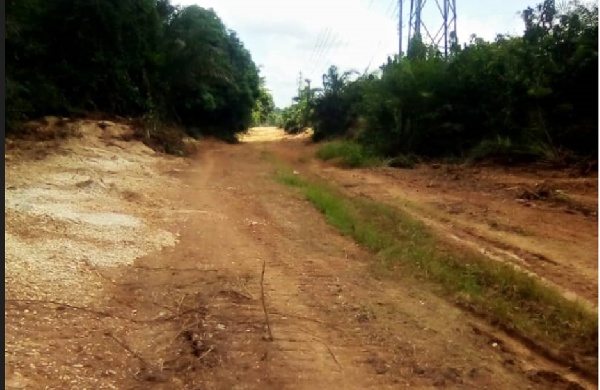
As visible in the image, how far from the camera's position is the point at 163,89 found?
87.0ft

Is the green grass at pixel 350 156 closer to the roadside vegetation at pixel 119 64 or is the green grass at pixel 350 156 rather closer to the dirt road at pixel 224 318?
the roadside vegetation at pixel 119 64

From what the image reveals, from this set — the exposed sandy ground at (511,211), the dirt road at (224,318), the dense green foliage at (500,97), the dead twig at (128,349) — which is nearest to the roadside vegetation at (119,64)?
the dense green foliage at (500,97)

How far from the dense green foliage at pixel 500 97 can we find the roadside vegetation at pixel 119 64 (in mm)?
7341

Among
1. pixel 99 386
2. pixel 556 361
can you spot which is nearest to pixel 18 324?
pixel 99 386

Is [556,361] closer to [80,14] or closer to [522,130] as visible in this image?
[522,130]

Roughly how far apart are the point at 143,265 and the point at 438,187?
26.3ft

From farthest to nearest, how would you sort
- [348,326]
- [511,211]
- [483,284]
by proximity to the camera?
1. [511,211]
2. [483,284]
3. [348,326]

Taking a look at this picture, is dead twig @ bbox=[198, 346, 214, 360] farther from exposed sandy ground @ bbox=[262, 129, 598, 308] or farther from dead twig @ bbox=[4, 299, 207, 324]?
exposed sandy ground @ bbox=[262, 129, 598, 308]

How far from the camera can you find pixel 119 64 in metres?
21.0

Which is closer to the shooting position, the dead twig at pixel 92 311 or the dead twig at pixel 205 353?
the dead twig at pixel 205 353

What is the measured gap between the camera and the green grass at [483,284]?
4689mm

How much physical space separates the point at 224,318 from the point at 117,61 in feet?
57.4

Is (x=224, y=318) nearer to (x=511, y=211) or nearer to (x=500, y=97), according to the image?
(x=511, y=211)

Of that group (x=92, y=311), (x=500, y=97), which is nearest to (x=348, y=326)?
(x=92, y=311)
